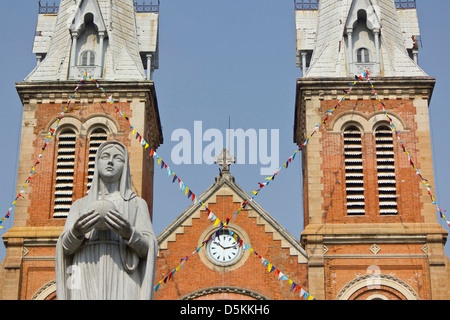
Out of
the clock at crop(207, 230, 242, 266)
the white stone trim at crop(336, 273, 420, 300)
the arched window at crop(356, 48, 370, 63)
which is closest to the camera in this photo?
the white stone trim at crop(336, 273, 420, 300)

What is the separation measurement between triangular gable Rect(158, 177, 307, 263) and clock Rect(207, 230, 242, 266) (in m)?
0.64

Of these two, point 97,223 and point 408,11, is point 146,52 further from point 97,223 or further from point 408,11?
point 97,223

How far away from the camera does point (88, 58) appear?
2934 cm

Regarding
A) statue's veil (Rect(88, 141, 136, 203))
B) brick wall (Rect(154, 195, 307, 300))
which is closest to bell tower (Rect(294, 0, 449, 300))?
brick wall (Rect(154, 195, 307, 300))

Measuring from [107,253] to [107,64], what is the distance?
2044 centimetres

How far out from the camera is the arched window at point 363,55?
29.1m

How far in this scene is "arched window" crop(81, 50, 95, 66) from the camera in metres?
29.2

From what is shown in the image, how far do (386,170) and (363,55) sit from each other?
419 centimetres

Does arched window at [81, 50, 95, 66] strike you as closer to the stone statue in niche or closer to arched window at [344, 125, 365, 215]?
arched window at [344, 125, 365, 215]

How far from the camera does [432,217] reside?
2644 cm

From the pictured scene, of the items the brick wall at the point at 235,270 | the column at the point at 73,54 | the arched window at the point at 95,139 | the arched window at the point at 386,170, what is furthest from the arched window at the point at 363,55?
the column at the point at 73,54

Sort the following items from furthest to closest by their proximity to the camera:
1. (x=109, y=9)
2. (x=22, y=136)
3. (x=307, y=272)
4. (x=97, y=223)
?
(x=109, y=9)
(x=22, y=136)
(x=307, y=272)
(x=97, y=223)

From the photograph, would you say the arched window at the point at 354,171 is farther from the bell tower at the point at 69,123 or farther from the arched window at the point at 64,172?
the arched window at the point at 64,172

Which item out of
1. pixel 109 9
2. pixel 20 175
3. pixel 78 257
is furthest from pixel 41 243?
pixel 78 257
